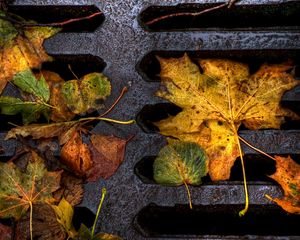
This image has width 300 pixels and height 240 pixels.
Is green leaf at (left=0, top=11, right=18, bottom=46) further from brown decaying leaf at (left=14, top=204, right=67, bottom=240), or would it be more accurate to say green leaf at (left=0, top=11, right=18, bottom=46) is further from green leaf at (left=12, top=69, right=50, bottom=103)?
brown decaying leaf at (left=14, top=204, right=67, bottom=240)

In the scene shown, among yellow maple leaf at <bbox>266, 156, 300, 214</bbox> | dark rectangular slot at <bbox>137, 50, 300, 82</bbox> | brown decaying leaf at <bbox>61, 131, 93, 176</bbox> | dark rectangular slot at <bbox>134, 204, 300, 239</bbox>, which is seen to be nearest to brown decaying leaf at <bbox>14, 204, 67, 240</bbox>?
brown decaying leaf at <bbox>61, 131, 93, 176</bbox>

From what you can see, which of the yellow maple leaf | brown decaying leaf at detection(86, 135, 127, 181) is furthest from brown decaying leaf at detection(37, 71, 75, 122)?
the yellow maple leaf

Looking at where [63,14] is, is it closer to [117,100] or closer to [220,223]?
[117,100]

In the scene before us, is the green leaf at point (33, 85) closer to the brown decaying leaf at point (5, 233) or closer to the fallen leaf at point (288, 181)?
the brown decaying leaf at point (5, 233)

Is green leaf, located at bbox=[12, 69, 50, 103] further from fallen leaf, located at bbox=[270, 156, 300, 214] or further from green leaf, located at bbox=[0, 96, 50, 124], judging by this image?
fallen leaf, located at bbox=[270, 156, 300, 214]

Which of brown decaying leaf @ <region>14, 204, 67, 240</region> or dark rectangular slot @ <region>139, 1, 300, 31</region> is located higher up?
dark rectangular slot @ <region>139, 1, 300, 31</region>

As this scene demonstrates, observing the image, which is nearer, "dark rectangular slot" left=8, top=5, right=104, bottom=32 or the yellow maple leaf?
the yellow maple leaf

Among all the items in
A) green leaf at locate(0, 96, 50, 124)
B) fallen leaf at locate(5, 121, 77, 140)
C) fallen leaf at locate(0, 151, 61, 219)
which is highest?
green leaf at locate(0, 96, 50, 124)
